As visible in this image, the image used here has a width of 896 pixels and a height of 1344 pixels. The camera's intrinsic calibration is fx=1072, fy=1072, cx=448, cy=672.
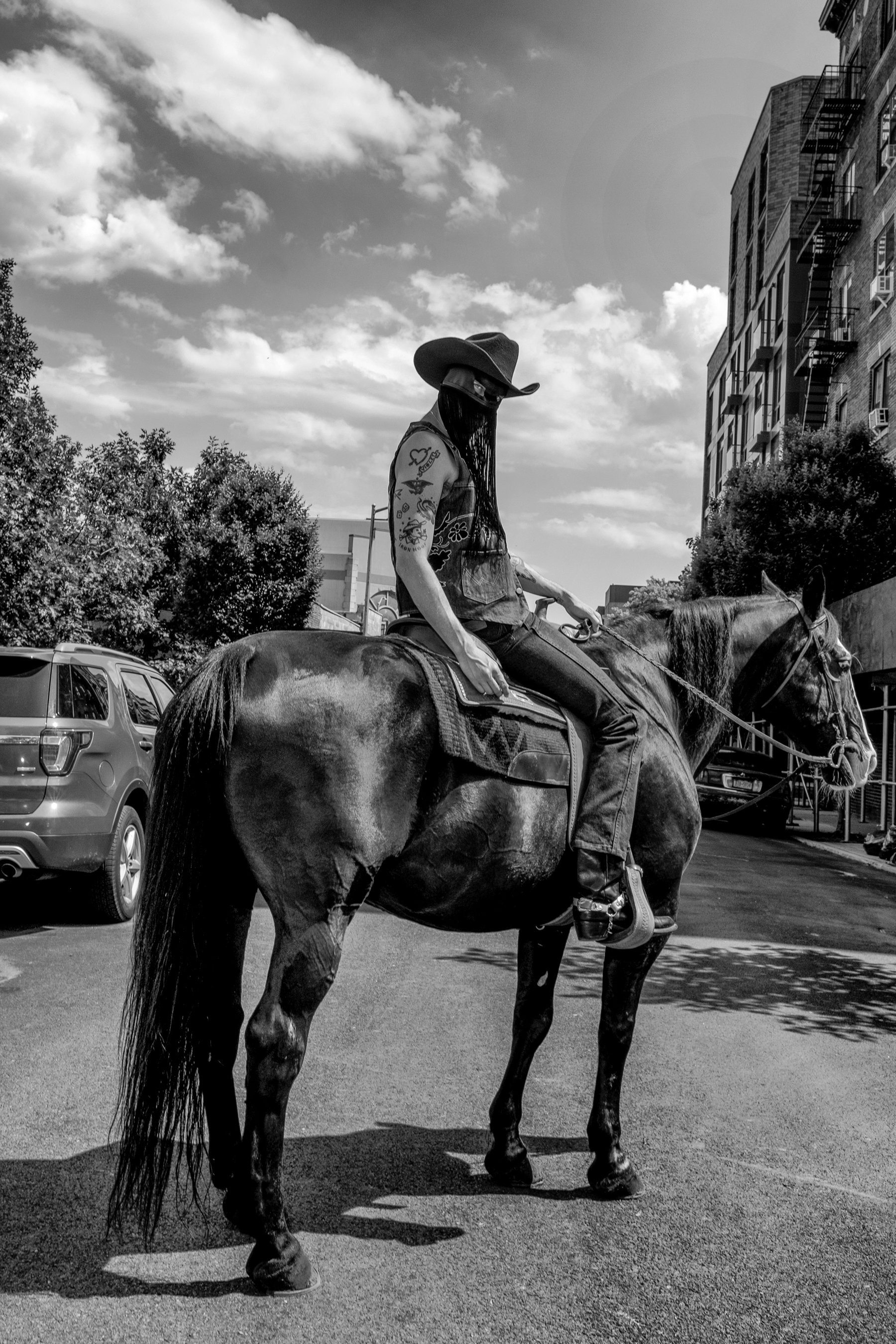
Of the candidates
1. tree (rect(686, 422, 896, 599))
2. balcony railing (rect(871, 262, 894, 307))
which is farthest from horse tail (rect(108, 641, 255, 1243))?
balcony railing (rect(871, 262, 894, 307))

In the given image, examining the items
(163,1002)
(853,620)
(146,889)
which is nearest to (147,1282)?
(163,1002)

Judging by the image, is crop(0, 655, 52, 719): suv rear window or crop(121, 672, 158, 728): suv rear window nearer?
crop(0, 655, 52, 719): suv rear window

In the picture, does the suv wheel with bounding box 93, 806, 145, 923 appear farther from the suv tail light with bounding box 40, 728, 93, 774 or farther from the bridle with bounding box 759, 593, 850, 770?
the bridle with bounding box 759, 593, 850, 770

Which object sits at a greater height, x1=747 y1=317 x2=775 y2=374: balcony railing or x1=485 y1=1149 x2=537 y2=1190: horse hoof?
x1=747 y1=317 x2=775 y2=374: balcony railing

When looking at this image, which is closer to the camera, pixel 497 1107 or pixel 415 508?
pixel 415 508

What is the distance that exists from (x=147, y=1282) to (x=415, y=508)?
2.38m

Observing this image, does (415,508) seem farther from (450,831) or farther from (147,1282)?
(147,1282)

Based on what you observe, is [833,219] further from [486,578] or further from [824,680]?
[486,578]

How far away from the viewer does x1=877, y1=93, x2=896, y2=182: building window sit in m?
29.3

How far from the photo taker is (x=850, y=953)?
8.45 metres

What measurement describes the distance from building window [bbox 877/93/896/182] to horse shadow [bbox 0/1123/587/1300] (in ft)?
106

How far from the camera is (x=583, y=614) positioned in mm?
4277

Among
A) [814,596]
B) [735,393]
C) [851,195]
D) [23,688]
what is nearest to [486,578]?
[814,596]

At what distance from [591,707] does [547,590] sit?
90cm
